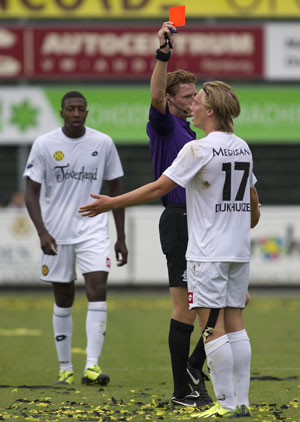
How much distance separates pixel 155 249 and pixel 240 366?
1331 centimetres

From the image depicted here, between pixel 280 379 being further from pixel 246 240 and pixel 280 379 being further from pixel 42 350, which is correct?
pixel 42 350

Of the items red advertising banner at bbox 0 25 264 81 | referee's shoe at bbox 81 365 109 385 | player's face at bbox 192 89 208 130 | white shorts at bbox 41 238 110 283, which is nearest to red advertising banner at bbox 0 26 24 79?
red advertising banner at bbox 0 25 264 81

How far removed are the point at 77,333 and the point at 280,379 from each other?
4.66 meters

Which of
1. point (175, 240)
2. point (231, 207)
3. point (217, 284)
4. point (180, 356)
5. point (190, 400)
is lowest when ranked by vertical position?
point (190, 400)

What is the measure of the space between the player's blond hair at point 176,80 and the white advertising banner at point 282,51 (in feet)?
51.4

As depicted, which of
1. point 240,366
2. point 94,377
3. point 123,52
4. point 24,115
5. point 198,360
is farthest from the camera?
point 123,52

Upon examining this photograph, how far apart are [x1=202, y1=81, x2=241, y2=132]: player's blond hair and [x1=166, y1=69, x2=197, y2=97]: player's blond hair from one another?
2.77 ft

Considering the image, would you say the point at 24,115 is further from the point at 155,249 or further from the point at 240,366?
the point at 240,366

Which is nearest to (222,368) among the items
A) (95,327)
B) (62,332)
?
(95,327)

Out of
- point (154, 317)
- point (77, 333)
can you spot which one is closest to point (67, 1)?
point (154, 317)

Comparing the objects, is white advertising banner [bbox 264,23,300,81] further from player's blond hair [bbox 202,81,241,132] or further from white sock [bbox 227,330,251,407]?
white sock [bbox 227,330,251,407]

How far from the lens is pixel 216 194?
19.5 feet

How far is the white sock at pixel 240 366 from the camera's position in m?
5.95

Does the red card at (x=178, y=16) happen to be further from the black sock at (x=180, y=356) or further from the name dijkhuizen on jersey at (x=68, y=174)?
the name dijkhuizen on jersey at (x=68, y=174)
